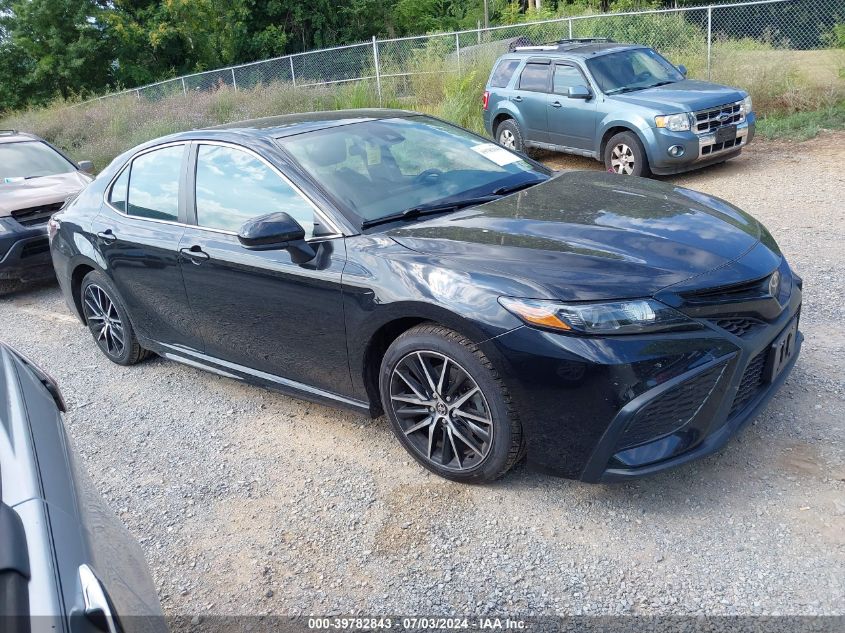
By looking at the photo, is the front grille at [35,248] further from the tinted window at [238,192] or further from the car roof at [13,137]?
the tinted window at [238,192]

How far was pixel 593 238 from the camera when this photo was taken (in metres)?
3.44

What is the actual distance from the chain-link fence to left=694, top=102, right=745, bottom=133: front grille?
2.92 meters

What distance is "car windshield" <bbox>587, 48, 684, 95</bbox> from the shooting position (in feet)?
34.4

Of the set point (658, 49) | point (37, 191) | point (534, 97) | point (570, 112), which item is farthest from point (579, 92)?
point (37, 191)

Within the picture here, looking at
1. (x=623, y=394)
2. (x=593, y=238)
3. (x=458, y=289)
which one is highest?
(x=593, y=238)

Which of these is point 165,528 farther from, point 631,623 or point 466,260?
point 631,623

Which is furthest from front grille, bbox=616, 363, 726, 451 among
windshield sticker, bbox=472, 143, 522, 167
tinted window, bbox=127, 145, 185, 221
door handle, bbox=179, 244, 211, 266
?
tinted window, bbox=127, 145, 185, 221

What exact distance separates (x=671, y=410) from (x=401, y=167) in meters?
2.04

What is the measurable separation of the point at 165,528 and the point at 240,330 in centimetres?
115

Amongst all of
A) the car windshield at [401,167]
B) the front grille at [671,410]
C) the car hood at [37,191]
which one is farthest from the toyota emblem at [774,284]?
the car hood at [37,191]

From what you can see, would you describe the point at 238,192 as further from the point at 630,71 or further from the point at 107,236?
the point at 630,71

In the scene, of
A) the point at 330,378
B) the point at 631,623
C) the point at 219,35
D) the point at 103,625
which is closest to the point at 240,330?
the point at 330,378

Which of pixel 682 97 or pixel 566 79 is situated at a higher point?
→ pixel 566 79

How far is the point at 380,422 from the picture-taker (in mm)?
4398
